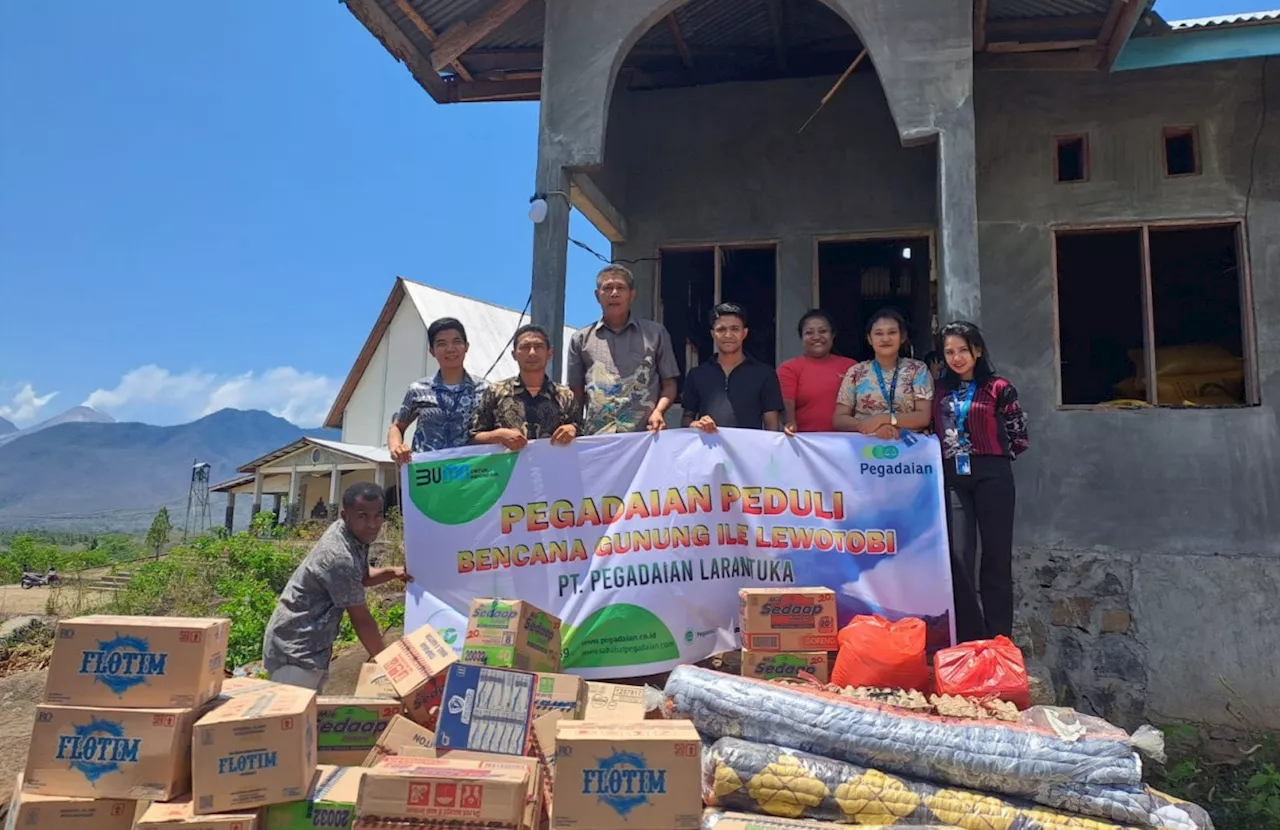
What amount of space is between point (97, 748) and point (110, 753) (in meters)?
0.05

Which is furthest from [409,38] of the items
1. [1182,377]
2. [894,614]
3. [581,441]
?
[1182,377]

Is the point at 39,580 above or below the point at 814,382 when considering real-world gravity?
below

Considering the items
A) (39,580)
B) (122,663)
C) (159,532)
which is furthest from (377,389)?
(122,663)

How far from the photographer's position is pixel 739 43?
716 centimetres

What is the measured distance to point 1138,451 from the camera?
5969mm

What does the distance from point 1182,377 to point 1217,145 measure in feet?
6.11

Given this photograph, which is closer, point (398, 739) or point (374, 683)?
point (398, 739)

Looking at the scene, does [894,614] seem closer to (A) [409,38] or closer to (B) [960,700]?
(B) [960,700]

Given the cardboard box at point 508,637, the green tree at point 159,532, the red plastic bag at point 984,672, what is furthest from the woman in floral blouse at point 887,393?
the green tree at point 159,532

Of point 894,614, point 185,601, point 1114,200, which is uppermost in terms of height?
point 1114,200

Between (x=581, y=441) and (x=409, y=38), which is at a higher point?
(x=409, y=38)

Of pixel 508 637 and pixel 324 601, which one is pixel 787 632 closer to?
pixel 508 637

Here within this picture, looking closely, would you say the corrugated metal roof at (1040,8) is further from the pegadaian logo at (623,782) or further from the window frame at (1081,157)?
the pegadaian logo at (623,782)

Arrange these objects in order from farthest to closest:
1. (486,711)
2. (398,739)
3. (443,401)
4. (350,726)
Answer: (443,401) < (350,726) < (398,739) < (486,711)
